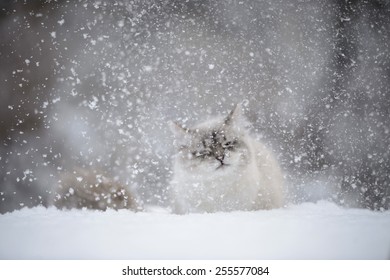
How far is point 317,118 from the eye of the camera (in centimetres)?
128

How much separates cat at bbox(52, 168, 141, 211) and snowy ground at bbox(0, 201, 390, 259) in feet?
0.49

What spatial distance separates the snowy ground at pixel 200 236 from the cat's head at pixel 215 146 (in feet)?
0.94

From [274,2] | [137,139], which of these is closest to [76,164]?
[137,139]

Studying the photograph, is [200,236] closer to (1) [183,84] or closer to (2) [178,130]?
(2) [178,130]

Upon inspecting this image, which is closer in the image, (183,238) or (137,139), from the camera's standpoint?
(183,238)

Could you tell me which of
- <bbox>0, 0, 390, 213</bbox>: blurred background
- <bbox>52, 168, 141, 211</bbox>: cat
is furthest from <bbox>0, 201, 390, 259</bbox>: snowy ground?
<bbox>0, 0, 390, 213</bbox>: blurred background

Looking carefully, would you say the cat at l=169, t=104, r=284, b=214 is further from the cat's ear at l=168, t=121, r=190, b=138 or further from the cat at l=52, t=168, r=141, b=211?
the cat at l=52, t=168, r=141, b=211

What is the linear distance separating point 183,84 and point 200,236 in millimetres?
647

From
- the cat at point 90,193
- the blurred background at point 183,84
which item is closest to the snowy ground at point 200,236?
the cat at point 90,193

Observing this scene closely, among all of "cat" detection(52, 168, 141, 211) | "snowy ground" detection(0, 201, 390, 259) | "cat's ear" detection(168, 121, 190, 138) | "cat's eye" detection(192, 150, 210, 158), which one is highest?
"cat's ear" detection(168, 121, 190, 138)

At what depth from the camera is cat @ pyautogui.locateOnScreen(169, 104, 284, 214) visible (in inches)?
48.9

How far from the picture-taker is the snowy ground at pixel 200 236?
821 millimetres

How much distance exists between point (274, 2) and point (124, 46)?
0.66 m

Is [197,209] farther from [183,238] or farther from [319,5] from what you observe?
[319,5]
